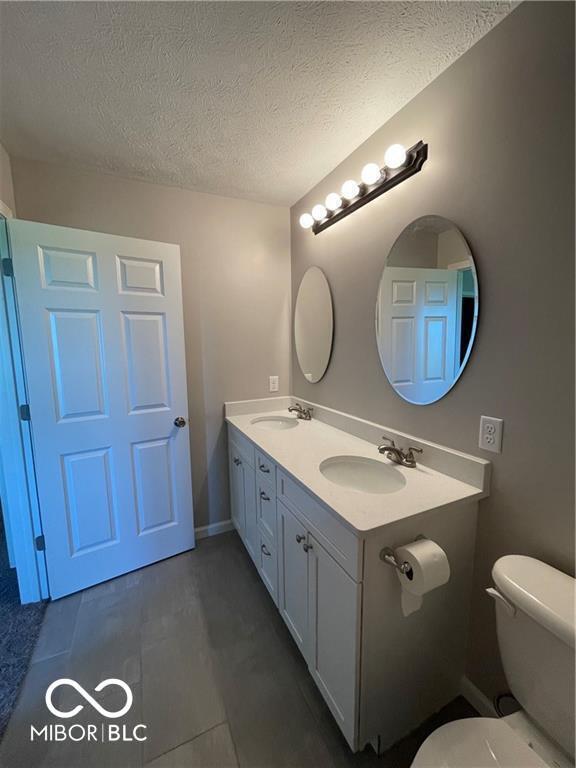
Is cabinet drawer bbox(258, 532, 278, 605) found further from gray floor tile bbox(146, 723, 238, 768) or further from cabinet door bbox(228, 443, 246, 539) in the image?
gray floor tile bbox(146, 723, 238, 768)

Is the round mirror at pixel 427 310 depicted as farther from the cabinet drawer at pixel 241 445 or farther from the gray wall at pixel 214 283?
the gray wall at pixel 214 283

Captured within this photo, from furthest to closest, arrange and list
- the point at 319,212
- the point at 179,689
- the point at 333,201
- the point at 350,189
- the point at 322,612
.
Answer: the point at 319,212
the point at 333,201
the point at 350,189
the point at 179,689
the point at 322,612

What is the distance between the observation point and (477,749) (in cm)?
77

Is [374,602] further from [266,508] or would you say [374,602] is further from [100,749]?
[100,749]

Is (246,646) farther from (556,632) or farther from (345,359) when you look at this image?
(345,359)

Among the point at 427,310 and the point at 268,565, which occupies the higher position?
the point at 427,310

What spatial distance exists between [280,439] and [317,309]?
0.93 meters

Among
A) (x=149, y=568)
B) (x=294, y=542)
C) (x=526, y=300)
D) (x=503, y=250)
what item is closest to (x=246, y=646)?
(x=294, y=542)

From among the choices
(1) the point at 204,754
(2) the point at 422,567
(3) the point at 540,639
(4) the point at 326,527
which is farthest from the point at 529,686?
(1) the point at 204,754

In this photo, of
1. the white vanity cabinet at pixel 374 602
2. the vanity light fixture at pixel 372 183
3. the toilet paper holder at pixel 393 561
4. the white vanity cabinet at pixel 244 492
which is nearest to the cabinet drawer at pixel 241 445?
the white vanity cabinet at pixel 244 492

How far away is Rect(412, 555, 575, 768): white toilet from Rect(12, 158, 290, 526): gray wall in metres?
1.79

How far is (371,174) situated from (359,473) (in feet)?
4.61

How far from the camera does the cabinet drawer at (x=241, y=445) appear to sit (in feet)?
5.90

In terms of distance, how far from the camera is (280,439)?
1.71 metres
